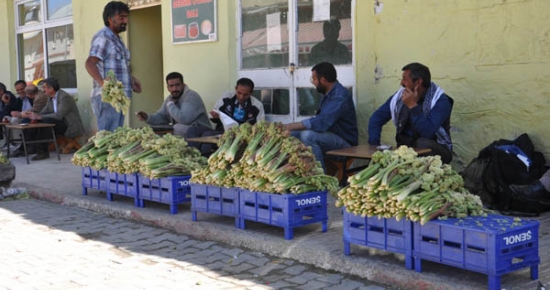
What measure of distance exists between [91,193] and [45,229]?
1.56 metres

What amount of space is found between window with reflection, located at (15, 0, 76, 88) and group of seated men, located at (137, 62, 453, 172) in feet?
15.7

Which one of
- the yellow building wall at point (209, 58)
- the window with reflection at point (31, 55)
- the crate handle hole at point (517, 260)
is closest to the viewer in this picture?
the crate handle hole at point (517, 260)

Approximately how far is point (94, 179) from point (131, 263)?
269 centimetres

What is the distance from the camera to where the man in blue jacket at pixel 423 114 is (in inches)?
243

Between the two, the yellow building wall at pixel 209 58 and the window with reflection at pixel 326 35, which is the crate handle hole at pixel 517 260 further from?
the yellow building wall at pixel 209 58

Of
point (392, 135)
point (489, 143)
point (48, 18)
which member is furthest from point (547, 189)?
point (48, 18)

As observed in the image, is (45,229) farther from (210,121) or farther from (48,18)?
(48,18)

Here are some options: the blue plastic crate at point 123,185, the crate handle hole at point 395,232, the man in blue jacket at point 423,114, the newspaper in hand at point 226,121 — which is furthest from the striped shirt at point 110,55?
the crate handle hole at point 395,232

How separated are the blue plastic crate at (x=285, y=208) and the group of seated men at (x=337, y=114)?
4.35 ft

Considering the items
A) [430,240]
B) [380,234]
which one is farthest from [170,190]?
[430,240]

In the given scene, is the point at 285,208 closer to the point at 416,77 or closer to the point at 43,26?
the point at 416,77

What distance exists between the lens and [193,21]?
9883 mm

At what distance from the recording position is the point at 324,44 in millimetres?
8203

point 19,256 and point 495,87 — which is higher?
point 495,87
